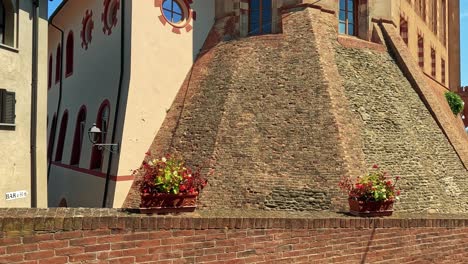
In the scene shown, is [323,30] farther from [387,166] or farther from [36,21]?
[36,21]

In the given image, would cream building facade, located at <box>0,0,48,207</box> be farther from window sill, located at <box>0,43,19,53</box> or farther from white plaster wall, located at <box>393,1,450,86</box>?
white plaster wall, located at <box>393,1,450,86</box>

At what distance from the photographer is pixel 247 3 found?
692 inches

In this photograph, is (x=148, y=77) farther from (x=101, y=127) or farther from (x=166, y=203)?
(x=166, y=203)

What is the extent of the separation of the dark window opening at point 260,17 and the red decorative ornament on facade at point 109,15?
6031 millimetres

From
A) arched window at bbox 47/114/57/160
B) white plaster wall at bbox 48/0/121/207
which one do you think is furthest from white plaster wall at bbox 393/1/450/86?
arched window at bbox 47/114/57/160

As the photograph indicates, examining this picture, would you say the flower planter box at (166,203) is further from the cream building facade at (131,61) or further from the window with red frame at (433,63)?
the window with red frame at (433,63)

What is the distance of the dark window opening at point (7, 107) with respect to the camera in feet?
36.4

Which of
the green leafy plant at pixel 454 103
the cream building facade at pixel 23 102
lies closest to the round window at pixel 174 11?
the cream building facade at pixel 23 102

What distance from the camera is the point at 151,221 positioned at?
4508 mm

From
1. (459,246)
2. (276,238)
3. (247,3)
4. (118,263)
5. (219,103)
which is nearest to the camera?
(118,263)

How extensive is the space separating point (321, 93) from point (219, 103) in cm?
389

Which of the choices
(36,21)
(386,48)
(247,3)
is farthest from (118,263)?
(386,48)

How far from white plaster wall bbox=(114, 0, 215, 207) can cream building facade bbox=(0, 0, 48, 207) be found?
11.3ft

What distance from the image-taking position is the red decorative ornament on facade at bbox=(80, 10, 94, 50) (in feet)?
66.8
